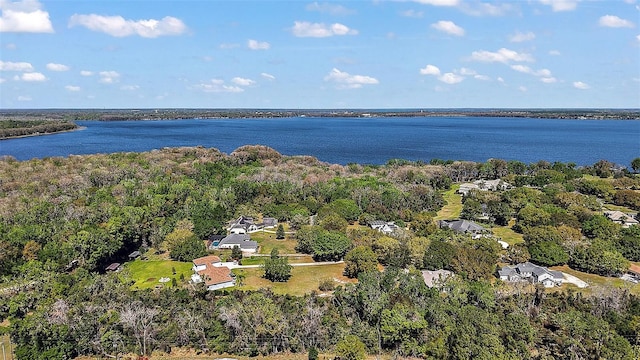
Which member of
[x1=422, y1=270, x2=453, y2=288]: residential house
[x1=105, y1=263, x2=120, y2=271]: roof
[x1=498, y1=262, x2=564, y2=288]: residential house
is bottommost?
[x1=105, y1=263, x2=120, y2=271]: roof

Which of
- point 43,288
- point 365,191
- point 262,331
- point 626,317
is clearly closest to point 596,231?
point 626,317

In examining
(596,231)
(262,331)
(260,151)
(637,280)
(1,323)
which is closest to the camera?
(262,331)

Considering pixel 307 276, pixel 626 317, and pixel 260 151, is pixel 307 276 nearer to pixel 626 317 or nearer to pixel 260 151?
pixel 626 317

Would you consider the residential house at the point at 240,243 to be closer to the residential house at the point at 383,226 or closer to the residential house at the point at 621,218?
the residential house at the point at 383,226

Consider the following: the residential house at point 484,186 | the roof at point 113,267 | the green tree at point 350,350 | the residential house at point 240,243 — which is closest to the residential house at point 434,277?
the green tree at point 350,350

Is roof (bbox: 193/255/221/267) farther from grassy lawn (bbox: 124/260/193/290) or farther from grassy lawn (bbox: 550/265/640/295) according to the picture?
grassy lawn (bbox: 550/265/640/295)

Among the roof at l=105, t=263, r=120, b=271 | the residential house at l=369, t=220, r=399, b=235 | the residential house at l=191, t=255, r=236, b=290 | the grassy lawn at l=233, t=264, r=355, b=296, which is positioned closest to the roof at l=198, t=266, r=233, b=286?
the residential house at l=191, t=255, r=236, b=290
